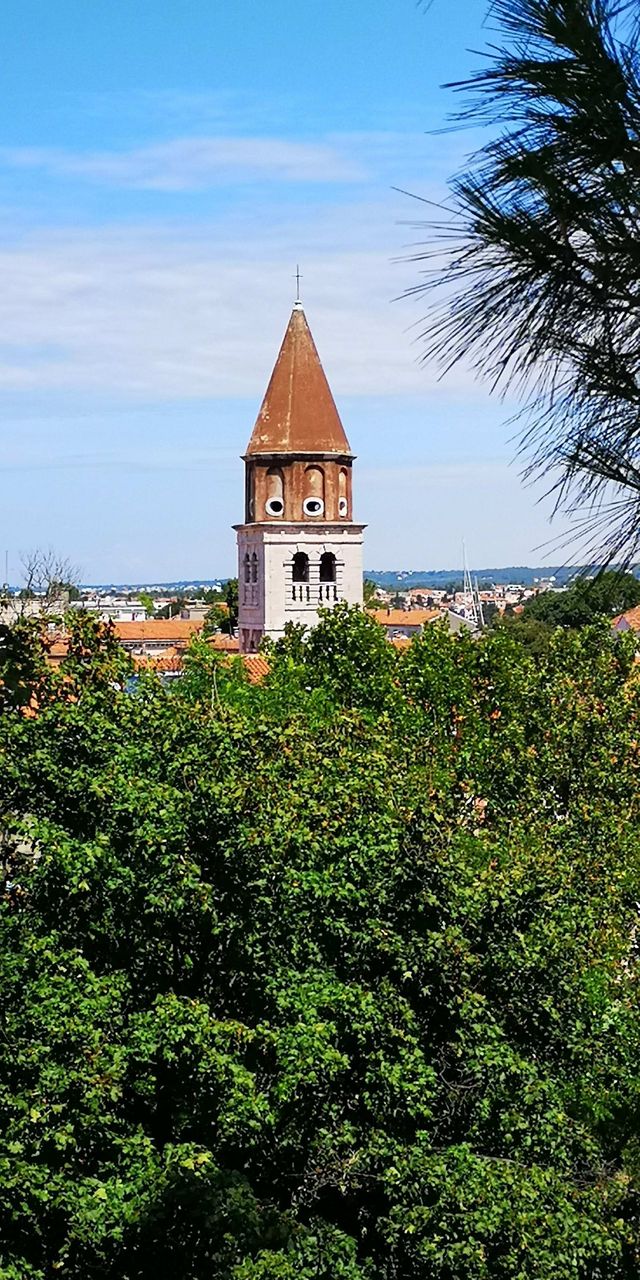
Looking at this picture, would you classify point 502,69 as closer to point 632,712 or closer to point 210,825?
point 210,825

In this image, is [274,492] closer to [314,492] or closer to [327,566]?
[314,492]

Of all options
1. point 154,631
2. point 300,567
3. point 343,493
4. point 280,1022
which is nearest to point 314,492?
point 343,493

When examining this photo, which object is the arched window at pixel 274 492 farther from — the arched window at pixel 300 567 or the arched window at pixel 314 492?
the arched window at pixel 300 567

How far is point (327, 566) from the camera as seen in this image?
55625mm

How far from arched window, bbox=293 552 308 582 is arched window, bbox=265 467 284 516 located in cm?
175

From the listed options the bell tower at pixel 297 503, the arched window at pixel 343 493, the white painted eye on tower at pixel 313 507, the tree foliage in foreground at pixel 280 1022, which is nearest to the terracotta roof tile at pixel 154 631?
the bell tower at pixel 297 503

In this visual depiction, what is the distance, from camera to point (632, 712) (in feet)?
60.2

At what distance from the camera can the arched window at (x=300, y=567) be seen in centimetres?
5512

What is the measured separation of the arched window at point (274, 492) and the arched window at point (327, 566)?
239 centimetres

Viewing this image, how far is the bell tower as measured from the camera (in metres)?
52.8

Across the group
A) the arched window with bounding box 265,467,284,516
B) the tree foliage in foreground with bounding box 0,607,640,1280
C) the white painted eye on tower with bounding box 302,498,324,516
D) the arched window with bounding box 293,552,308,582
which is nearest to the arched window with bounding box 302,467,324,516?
the white painted eye on tower with bounding box 302,498,324,516

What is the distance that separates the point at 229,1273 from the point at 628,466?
6.99 metres

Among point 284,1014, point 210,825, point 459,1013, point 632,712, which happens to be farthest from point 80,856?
point 632,712

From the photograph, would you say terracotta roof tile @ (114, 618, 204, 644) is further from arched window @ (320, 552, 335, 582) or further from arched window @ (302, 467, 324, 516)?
arched window @ (302, 467, 324, 516)
